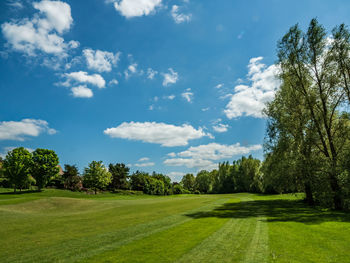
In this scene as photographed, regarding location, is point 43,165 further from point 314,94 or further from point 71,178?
point 314,94

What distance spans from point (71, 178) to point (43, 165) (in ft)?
63.4

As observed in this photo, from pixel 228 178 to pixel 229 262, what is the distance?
104 metres

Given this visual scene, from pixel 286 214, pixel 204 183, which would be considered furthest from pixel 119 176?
pixel 286 214

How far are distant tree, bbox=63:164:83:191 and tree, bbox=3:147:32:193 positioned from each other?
61.7 feet

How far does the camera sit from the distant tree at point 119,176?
281ft

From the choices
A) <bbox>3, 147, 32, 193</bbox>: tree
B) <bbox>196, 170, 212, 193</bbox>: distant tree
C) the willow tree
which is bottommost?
<bbox>196, 170, 212, 193</bbox>: distant tree

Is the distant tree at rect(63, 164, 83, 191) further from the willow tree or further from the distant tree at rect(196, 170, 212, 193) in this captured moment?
the distant tree at rect(196, 170, 212, 193)

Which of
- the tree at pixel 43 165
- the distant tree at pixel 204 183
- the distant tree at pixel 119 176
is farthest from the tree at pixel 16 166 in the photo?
the distant tree at pixel 204 183

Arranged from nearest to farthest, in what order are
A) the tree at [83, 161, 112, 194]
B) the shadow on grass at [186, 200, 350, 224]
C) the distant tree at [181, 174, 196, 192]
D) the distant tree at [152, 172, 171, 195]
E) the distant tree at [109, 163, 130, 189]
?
the shadow on grass at [186, 200, 350, 224] < the tree at [83, 161, 112, 194] < the distant tree at [109, 163, 130, 189] < the distant tree at [152, 172, 171, 195] < the distant tree at [181, 174, 196, 192]

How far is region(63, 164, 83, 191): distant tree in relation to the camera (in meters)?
69.0

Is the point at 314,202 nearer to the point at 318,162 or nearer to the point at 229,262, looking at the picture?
the point at 318,162

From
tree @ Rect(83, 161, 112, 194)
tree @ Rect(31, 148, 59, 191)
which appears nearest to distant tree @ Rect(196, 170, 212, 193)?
tree @ Rect(83, 161, 112, 194)

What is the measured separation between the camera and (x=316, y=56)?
82.7 feet

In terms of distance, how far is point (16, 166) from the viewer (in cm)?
4806
